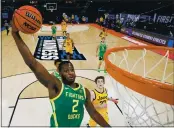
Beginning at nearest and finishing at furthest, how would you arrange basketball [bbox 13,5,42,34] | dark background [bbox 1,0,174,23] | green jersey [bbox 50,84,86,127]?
green jersey [bbox 50,84,86,127]
basketball [bbox 13,5,42,34]
dark background [bbox 1,0,174,23]

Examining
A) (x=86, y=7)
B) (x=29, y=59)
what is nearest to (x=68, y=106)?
(x=29, y=59)

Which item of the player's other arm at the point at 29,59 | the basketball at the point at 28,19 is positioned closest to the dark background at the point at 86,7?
the basketball at the point at 28,19

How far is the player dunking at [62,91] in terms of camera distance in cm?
196

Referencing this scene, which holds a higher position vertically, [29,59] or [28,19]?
[28,19]

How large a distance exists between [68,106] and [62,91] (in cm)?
16

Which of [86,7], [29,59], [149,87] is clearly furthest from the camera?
[86,7]

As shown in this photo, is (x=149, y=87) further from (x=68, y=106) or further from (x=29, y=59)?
(x=29, y=59)

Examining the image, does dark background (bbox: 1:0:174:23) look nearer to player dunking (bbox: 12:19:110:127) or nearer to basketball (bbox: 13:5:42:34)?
A: basketball (bbox: 13:5:42:34)

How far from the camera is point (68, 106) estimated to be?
210cm

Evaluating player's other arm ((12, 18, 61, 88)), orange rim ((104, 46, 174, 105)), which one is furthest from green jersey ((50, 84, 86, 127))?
orange rim ((104, 46, 174, 105))

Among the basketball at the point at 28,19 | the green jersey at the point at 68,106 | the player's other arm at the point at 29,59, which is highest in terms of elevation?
the basketball at the point at 28,19

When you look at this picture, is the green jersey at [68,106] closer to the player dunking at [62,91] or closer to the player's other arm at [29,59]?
the player dunking at [62,91]

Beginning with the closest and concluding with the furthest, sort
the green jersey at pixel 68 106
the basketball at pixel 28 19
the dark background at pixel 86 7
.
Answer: the green jersey at pixel 68 106, the basketball at pixel 28 19, the dark background at pixel 86 7

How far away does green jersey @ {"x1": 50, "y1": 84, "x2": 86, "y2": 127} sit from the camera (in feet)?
6.79
